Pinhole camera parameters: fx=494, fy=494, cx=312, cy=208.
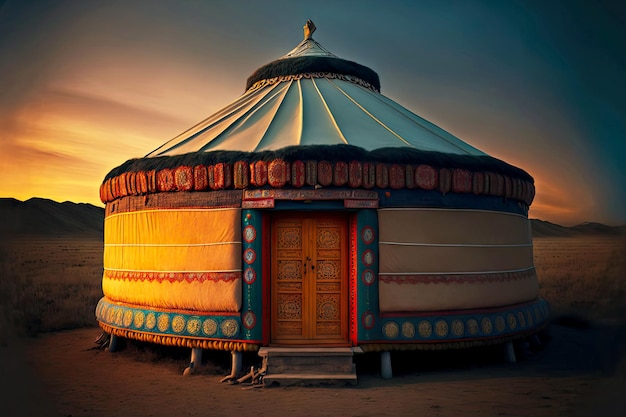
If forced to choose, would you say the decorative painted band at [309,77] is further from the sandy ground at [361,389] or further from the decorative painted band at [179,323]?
the sandy ground at [361,389]

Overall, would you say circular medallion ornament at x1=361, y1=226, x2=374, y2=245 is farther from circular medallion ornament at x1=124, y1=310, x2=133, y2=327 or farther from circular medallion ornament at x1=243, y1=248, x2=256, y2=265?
circular medallion ornament at x1=124, y1=310, x2=133, y2=327

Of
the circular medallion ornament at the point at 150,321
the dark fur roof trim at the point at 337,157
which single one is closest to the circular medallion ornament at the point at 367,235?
the dark fur roof trim at the point at 337,157

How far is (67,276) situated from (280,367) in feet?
37.8

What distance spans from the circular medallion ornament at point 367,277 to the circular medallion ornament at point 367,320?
272 mm

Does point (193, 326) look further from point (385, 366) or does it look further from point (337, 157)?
point (337, 157)

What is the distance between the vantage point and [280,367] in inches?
167

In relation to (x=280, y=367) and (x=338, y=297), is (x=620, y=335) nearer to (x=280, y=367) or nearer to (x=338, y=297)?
(x=338, y=297)

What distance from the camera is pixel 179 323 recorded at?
4.74 meters

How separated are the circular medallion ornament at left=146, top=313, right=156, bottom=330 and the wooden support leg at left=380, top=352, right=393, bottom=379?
225cm

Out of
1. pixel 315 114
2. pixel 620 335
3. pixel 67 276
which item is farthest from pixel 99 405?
pixel 67 276

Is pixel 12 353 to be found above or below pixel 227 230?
below

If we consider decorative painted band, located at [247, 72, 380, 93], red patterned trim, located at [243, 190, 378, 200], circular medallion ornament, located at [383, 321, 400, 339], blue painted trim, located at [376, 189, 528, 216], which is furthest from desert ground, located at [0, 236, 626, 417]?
decorative painted band, located at [247, 72, 380, 93]

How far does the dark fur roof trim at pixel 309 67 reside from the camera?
6.45m

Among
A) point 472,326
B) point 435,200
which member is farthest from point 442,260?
point 472,326
